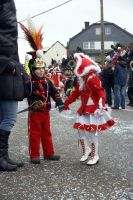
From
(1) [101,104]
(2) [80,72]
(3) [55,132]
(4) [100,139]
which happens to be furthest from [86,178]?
(3) [55,132]

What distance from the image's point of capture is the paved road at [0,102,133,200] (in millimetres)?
4285

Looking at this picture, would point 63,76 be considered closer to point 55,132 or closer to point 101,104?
point 55,132

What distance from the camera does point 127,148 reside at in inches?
261

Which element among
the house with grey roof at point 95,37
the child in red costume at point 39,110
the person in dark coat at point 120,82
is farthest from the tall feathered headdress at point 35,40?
the house with grey roof at point 95,37

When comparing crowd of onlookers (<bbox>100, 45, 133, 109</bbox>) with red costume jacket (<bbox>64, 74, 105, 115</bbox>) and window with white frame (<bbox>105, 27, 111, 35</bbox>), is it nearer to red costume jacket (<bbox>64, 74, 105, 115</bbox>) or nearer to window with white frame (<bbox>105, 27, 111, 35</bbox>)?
red costume jacket (<bbox>64, 74, 105, 115</bbox>)

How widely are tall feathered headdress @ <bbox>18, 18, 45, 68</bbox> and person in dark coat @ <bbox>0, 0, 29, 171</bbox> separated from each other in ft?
2.22

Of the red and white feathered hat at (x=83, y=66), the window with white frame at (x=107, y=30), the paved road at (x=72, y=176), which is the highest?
the window with white frame at (x=107, y=30)

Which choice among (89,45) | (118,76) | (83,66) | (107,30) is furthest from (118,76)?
(107,30)

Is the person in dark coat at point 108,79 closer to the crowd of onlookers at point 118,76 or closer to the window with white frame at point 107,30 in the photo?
the crowd of onlookers at point 118,76

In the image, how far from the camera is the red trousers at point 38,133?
582cm

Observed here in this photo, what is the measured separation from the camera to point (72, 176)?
498 centimetres

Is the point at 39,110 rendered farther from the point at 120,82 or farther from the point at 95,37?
the point at 95,37

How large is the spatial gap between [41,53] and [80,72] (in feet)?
1.91

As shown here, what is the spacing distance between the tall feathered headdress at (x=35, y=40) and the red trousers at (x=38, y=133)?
0.68m
